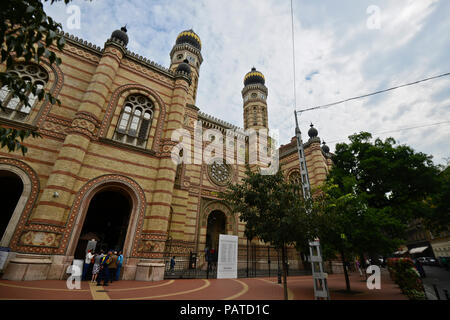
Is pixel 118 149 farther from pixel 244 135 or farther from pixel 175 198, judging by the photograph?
pixel 244 135

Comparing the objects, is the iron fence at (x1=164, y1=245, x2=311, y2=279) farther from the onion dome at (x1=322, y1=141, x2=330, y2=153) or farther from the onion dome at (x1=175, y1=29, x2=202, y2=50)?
the onion dome at (x1=175, y1=29, x2=202, y2=50)

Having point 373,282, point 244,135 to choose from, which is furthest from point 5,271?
point 244,135

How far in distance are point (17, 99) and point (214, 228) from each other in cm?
1681

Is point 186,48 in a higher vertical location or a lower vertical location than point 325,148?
higher

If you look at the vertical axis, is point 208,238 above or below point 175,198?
below

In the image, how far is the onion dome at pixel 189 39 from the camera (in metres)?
26.7

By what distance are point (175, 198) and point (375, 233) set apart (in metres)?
12.1

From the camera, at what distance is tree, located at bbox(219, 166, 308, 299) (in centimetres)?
638

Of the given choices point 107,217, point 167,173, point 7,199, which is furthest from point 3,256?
point 167,173

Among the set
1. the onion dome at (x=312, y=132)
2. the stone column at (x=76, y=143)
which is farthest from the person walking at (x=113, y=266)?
the onion dome at (x=312, y=132)

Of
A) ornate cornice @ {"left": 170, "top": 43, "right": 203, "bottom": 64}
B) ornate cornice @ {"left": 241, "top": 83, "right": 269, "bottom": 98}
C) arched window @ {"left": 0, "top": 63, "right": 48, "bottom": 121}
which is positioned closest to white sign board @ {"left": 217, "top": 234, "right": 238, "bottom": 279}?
arched window @ {"left": 0, "top": 63, "right": 48, "bottom": 121}

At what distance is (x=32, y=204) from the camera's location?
900 centimetres

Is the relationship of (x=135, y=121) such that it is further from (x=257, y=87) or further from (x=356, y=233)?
(x=257, y=87)

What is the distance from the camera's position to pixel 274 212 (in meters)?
6.87
